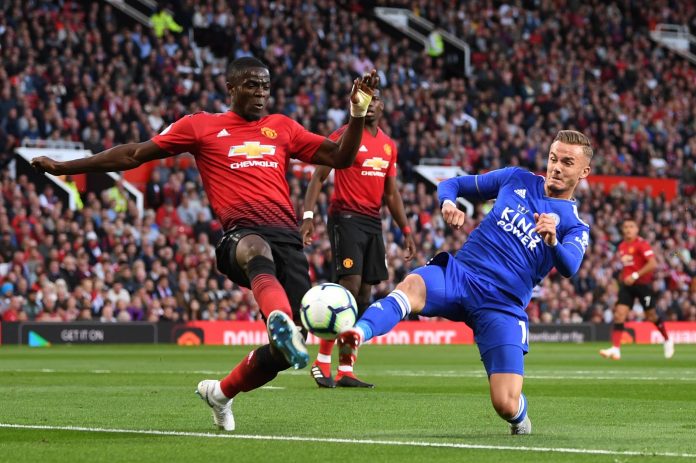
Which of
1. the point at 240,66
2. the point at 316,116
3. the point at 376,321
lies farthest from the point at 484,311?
the point at 316,116

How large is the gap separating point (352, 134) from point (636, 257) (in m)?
15.2

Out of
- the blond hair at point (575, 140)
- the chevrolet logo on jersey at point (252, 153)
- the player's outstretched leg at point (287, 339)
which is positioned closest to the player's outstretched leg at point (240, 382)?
the player's outstretched leg at point (287, 339)

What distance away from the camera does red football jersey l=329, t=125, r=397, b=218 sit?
14242 millimetres

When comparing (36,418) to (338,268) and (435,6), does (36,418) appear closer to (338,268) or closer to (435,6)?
(338,268)

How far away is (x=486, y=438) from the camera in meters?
8.22

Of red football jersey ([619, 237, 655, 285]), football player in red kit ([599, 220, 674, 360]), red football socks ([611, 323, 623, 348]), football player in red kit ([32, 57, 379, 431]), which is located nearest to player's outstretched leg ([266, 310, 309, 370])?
football player in red kit ([32, 57, 379, 431])

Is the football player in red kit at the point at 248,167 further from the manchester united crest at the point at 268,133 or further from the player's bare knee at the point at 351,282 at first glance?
the player's bare knee at the point at 351,282

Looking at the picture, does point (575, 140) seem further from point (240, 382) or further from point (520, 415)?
point (240, 382)

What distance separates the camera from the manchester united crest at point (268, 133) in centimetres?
876

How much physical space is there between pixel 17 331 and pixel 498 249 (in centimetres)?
1845

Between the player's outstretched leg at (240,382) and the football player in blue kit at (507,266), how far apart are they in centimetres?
102

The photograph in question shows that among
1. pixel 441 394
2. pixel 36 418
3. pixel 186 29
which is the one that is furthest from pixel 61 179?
pixel 36 418

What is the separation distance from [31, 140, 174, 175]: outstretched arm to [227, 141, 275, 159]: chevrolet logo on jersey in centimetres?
46

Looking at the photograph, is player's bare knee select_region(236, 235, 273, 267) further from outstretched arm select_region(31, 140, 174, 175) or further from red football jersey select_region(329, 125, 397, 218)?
red football jersey select_region(329, 125, 397, 218)
